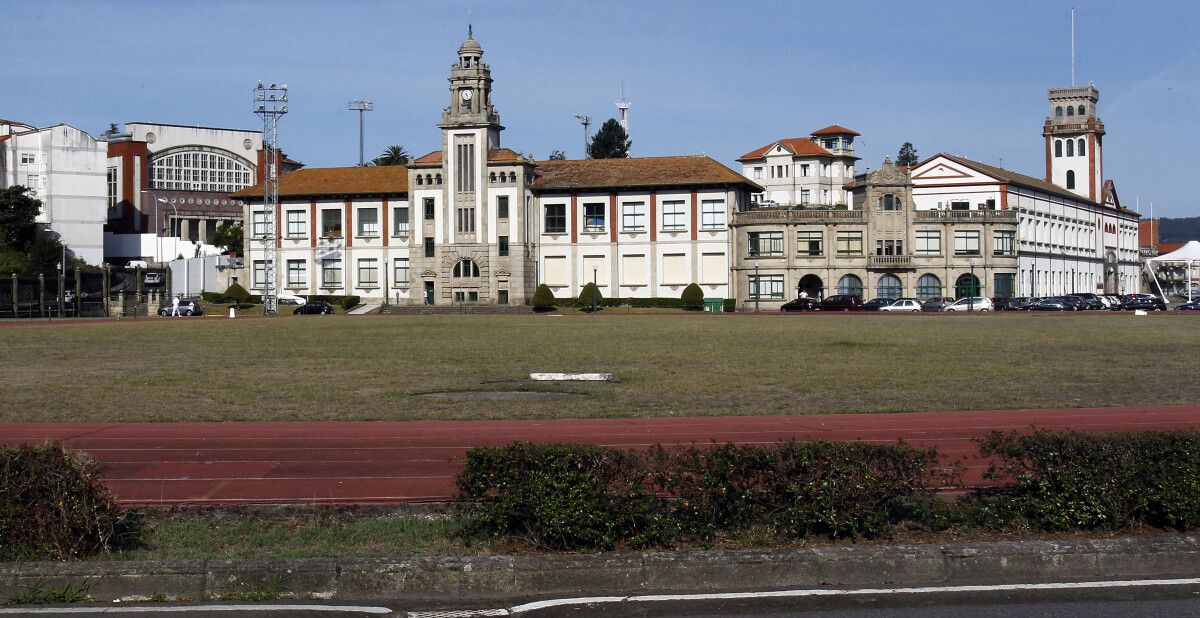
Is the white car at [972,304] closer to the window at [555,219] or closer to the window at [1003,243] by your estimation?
the window at [1003,243]

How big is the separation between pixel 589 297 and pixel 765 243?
1522cm

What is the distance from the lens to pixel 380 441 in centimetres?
1758

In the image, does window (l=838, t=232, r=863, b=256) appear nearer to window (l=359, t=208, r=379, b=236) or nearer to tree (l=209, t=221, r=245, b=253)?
window (l=359, t=208, r=379, b=236)

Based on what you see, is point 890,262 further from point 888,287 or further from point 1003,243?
point 1003,243

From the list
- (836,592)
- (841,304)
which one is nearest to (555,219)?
(841,304)

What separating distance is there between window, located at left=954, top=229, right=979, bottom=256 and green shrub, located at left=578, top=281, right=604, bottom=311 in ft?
98.3

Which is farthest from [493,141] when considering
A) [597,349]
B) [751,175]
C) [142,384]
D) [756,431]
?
[756,431]

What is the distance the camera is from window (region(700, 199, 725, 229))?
9969cm

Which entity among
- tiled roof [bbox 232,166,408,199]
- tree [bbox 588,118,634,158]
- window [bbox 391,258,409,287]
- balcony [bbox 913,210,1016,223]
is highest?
tree [bbox 588,118,634,158]

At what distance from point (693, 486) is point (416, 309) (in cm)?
8601

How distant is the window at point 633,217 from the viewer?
100312mm

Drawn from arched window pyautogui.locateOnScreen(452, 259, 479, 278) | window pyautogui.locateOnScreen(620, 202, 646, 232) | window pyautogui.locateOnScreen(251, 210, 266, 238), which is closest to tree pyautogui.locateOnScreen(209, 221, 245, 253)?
window pyautogui.locateOnScreen(251, 210, 266, 238)

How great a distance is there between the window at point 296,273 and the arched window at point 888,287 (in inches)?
1907

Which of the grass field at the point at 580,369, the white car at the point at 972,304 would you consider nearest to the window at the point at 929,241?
the white car at the point at 972,304
